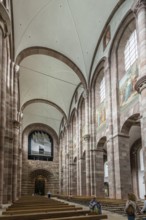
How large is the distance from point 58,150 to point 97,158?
2279cm

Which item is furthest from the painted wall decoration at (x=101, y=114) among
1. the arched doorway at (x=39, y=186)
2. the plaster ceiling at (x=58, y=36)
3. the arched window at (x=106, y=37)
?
the arched doorway at (x=39, y=186)

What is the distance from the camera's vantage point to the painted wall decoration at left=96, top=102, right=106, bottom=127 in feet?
73.5

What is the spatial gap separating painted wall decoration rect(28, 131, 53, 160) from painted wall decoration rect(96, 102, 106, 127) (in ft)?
74.7

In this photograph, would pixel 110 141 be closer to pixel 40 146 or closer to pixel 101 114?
pixel 101 114

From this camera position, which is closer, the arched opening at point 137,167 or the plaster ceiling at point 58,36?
the plaster ceiling at point 58,36

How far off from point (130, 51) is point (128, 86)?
3049 millimetres

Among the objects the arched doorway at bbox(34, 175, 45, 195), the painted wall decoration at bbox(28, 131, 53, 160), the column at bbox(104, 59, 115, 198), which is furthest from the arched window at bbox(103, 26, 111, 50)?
the arched doorway at bbox(34, 175, 45, 195)

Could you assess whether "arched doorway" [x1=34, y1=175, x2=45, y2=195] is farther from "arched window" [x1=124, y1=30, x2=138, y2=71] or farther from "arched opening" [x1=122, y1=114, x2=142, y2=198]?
"arched window" [x1=124, y1=30, x2=138, y2=71]

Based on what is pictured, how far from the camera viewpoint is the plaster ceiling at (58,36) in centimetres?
2070

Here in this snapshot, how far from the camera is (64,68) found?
29531 millimetres

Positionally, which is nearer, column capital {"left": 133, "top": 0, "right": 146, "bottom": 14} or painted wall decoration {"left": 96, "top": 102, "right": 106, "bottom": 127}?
column capital {"left": 133, "top": 0, "right": 146, "bottom": 14}

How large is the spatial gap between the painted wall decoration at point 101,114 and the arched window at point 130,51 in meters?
4.86

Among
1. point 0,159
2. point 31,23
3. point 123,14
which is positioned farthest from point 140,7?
point 0,159

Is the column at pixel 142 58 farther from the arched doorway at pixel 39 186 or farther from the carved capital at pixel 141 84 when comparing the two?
the arched doorway at pixel 39 186
